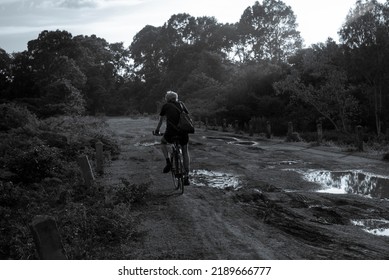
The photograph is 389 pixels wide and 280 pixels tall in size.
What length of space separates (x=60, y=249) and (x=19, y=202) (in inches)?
175

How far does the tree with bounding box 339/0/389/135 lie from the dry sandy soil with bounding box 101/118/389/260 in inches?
537

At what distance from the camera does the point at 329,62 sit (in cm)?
2800

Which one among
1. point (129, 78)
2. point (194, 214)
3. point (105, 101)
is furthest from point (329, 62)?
point (129, 78)

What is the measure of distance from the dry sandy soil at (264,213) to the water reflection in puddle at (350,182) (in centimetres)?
2

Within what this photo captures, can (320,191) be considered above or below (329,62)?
below

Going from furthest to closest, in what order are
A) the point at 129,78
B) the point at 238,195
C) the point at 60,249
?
the point at 129,78, the point at 238,195, the point at 60,249

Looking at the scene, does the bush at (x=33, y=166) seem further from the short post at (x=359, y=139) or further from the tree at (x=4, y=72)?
the tree at (x=4, y=72)

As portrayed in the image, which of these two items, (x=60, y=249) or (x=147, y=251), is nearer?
(x=60, y=249)

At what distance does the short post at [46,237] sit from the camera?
380cm

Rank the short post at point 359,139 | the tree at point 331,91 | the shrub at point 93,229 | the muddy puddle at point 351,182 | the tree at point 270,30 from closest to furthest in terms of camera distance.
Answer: the shrub at point 93,229 → the muddy puddle at point 351,182 → the short post at point 359,139 → the tree at point 331,91 → the tree at point 270,30

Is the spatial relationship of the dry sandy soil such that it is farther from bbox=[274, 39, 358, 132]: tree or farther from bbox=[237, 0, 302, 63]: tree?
bbox=[237, 0, 302, 63]: tree

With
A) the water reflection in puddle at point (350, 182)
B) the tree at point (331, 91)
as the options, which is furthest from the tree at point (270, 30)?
the water reflection in puddle at point (350, 182)

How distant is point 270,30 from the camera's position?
64688mm
